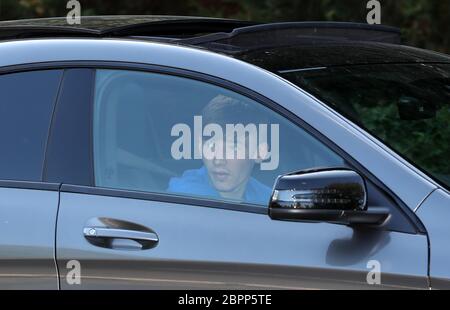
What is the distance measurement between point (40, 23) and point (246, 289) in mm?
1617

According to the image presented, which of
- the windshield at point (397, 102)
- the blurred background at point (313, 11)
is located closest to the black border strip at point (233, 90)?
the windshield at point (397, 102)

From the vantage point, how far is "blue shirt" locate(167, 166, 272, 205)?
2.87m

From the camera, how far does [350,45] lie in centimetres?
343

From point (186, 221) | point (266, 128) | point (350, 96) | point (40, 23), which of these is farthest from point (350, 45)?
point (40, 23)

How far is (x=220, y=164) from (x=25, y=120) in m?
0.70

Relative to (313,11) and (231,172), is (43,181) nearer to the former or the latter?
(231,172)

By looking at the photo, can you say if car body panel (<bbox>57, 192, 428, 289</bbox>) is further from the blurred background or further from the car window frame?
the blurred background

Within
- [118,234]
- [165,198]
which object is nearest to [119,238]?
[118,234]

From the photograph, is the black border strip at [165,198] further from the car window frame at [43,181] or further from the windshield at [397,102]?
the windshield at [397,102]

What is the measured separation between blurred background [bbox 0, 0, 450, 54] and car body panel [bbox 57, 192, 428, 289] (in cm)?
517

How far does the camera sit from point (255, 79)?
2.89m

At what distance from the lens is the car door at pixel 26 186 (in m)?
2.97

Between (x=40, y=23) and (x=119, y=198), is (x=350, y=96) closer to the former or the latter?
(x=119, y=198)

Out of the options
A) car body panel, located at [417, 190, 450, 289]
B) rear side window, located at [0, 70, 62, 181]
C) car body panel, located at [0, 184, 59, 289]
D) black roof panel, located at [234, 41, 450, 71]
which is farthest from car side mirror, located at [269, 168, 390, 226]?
rear side window, located at [0, 70, 62, 181]
